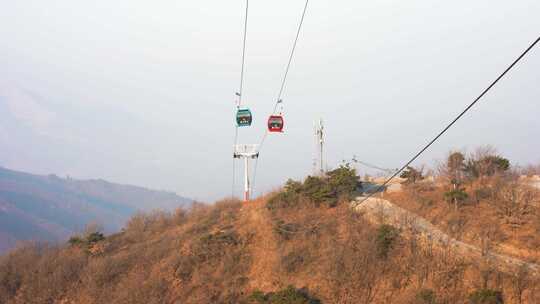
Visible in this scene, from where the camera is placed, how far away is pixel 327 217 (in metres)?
25.3

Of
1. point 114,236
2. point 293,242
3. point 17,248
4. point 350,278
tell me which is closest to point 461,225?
point 350,278

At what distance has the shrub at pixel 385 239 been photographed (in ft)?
65.3

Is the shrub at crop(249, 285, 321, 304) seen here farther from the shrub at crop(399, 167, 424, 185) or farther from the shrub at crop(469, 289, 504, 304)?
the shrub at crop(399, 167, 424, 185)

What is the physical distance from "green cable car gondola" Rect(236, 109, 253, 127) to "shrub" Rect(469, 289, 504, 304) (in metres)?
18.2

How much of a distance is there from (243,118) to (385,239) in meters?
13.7

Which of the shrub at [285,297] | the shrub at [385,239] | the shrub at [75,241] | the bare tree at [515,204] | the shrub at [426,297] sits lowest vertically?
the shrub at [285,297]

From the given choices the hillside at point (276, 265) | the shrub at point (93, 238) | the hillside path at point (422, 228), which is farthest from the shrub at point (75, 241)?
the hillside path at point (422, 228)

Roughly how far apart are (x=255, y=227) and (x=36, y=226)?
138 meters

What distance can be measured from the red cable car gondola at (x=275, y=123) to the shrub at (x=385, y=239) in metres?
11.0

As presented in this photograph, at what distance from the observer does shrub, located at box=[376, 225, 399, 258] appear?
1991cm

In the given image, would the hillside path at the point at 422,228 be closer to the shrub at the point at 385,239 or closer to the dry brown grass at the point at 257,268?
the dry brown grass at the point at 257,268

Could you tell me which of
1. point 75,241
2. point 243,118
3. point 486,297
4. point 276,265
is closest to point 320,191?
point 243,118

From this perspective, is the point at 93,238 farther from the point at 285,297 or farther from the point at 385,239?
the point at 385,239

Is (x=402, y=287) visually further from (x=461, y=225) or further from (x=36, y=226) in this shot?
(x=36, y=226)
